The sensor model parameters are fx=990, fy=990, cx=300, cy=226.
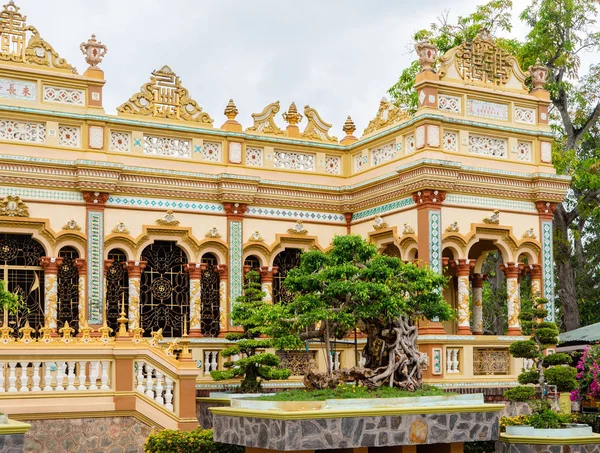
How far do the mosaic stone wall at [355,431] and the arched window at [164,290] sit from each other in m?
5.85

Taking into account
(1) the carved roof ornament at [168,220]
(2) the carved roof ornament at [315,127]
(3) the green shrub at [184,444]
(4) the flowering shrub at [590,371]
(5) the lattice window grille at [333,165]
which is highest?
(2) the carved roof ornament at [315,127]

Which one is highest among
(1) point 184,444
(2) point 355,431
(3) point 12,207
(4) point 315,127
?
(4) point 315,127

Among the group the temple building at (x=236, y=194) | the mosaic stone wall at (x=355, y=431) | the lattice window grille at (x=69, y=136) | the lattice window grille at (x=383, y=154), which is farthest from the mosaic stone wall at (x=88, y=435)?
the lattice window grille at (x=383, y=154)

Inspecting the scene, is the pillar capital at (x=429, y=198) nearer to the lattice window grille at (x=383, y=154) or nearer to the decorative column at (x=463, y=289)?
the decorative column at (x=463, y=289)

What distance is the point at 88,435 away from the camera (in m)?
12.9

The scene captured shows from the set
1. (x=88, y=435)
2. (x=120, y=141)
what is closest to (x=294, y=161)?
(x=120, y=141)

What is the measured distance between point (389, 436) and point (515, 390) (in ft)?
12.2

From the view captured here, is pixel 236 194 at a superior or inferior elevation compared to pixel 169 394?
superior

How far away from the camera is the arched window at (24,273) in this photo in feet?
55.6

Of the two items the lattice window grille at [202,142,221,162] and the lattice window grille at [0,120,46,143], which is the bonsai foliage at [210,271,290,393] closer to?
the lattice window grille at [202,142,221,162]

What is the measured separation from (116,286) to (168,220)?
5.00 feet

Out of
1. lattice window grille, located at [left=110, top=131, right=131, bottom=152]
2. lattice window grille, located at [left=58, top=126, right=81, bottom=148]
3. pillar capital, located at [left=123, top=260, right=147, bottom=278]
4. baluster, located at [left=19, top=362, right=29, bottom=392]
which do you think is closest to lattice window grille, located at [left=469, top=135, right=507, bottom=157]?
lattice window grille, located at [left=110, top=131, right=131, bottom=152]

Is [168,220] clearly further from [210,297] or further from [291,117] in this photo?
[291,117]

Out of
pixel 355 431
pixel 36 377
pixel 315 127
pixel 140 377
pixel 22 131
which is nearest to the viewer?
pixel 355 431
